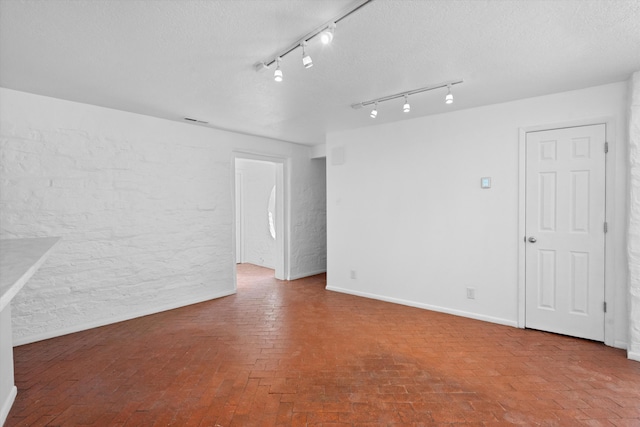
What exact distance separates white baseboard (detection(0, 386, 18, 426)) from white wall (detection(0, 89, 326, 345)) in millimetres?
1158

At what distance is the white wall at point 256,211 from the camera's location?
269 inches

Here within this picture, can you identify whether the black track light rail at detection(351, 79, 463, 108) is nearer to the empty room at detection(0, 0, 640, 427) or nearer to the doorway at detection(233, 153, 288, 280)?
the empty room at detection(0, 0, 640, 427)

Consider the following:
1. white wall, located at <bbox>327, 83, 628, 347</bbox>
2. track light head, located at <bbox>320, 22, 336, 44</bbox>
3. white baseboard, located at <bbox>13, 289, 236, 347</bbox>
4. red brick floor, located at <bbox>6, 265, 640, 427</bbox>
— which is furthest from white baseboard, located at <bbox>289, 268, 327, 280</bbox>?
track light head, located at <bbox>320, 22, 336, 44</bbox>

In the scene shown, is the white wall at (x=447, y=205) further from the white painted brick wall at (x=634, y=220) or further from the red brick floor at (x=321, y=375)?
the red brick floor at (x=321, y=375)

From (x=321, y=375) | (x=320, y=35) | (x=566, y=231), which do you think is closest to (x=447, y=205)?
(x=566, y=231)

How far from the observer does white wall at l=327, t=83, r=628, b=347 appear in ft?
9.73

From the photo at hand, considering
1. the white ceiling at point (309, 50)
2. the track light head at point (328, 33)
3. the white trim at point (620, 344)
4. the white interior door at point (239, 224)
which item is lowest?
the white trim at point (620, 344)

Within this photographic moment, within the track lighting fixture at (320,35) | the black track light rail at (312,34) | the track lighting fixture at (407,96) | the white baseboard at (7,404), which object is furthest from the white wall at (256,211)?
the white baseboard at (7,404)

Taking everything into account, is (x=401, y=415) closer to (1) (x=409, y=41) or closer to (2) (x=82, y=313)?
(1) (x=409, y=41)

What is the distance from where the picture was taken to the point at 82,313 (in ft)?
10.9

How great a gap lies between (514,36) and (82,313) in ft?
15.0

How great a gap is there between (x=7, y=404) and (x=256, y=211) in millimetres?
5357

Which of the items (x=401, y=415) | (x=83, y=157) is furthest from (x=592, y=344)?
(x=83, y=157)

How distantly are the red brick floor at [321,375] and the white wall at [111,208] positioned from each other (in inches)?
14.8
